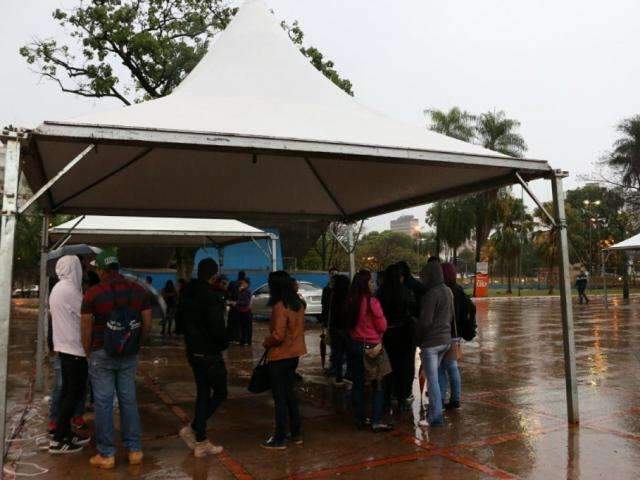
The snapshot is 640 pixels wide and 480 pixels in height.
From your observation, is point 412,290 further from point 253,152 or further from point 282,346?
point 253,152

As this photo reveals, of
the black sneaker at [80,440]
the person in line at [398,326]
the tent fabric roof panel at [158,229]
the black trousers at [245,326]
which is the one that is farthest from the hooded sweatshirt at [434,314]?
the tent fabric roof panel at [158,229]

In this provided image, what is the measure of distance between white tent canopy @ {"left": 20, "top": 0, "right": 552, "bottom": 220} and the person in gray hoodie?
1.27 meters

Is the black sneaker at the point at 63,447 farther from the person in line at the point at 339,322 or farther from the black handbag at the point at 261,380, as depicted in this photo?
the person in line at the point at 339,322

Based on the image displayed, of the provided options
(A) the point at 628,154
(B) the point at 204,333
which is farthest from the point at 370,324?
(A) the point at 628,154

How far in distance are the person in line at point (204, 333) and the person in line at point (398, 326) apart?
6.12ft

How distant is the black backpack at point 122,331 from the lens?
4.40 m

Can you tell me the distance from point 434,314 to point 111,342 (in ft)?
10.2

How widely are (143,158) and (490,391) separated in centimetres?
541

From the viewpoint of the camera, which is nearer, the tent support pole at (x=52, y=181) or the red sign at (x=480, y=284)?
the tent support pole at (x=52, y=181)

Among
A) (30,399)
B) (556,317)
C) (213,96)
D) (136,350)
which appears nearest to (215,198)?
(213,96)

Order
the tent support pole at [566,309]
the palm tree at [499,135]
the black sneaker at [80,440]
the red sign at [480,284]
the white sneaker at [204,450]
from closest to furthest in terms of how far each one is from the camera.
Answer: the white sneaker at [204,450] → the black sneaker at [80,440] → the tent support pole at [566,309] → the red sign at [480,284] → the palm tree at [499,135]

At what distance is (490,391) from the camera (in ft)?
24.5

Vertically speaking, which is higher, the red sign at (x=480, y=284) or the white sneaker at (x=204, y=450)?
the red sign at (x=480, y=284)

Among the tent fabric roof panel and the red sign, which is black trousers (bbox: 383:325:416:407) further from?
the red sign
